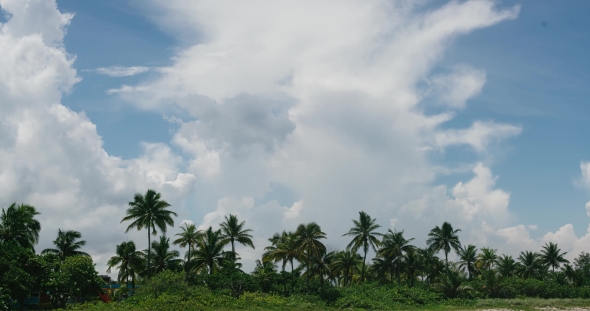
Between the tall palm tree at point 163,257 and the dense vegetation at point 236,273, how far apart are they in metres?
0.14

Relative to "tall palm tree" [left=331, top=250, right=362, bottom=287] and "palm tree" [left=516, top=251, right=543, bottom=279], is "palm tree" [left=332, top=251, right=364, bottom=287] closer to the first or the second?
"tall palm tree" [left=331, top=250, right=362, bottom=287]

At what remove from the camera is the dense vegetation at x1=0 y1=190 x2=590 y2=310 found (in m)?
54.8

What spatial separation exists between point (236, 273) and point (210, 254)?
5.12m

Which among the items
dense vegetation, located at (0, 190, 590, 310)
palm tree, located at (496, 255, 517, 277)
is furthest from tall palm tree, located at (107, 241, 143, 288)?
palm tree, located at (496, 255, 517, 277)

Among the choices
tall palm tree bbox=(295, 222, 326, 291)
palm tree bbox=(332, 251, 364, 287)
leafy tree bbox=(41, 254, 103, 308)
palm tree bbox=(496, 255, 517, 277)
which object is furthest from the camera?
palm tree bbox=(496, 255, 517, 277)

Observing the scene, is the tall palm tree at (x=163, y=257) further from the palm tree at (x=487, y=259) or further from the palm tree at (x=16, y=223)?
the palm tree at (x=487, y=259)

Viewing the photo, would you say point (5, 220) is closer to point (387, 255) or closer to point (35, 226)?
point (35, 226)

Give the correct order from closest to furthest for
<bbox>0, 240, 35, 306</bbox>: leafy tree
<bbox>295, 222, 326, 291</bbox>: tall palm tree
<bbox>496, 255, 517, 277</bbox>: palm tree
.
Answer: <bbox>0, 240, 35, 306</bbox>: leafy tree < <bbox>295, 222, 326, 291</bbox>: tall palm tree < <bbox>496, 255, 517, 277</bbox>: palm tree

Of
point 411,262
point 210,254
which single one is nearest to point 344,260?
point 411,262

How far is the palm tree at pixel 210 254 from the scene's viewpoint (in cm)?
7012

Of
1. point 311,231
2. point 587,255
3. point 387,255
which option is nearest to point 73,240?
point 311,231

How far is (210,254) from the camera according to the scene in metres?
70.3

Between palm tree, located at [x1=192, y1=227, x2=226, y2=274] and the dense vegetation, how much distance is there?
0.44 ft

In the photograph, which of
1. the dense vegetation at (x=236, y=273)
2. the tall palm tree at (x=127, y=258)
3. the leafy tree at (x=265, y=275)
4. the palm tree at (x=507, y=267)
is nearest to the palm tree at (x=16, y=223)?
the dense vegetation at (x=236, y=273)
